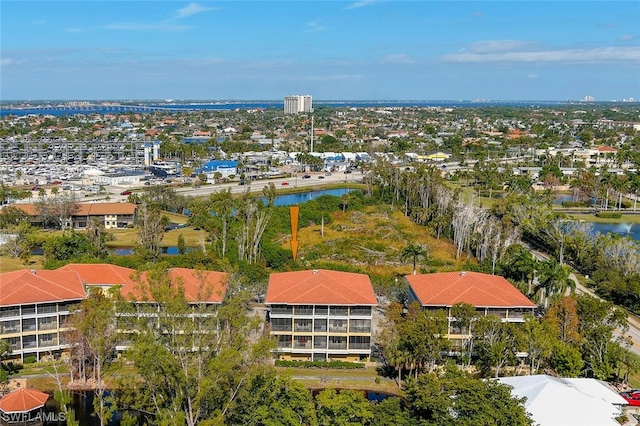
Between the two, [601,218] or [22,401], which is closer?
[22,401]

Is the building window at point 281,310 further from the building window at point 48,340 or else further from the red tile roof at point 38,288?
the building window at point 48,340

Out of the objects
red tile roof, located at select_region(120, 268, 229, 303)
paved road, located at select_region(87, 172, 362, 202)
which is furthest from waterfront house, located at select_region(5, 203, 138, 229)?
red tile roof, located at select_region(120, 268, 229, 303)

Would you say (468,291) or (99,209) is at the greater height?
(468,291)

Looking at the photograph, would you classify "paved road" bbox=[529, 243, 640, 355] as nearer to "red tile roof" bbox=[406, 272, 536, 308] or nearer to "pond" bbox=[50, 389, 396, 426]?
"red tile roof" bbox=[406, 272, 536, 308]

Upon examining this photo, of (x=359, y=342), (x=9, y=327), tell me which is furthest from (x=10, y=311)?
(x=359, y=342)

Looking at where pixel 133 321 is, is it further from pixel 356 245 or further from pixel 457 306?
pixel 356 245

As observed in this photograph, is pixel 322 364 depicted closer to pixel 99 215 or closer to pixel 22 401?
pixel 22 401
